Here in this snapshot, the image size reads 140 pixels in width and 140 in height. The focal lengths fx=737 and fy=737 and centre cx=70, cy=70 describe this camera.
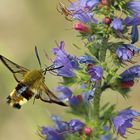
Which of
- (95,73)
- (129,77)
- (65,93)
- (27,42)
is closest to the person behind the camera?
(95,73)

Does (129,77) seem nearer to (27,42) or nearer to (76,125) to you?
(76,125)

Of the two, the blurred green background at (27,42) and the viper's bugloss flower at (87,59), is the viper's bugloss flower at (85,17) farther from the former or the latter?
the blurred green background at (27,42)

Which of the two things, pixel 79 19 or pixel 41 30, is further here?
pixel 41 30

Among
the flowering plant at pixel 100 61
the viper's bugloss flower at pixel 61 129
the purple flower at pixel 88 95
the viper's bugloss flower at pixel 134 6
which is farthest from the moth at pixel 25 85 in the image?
the viper's bugloss flower at pixel 134 6

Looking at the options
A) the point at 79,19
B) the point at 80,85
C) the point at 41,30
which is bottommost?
the point at 41,30

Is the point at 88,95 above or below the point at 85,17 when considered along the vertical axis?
below

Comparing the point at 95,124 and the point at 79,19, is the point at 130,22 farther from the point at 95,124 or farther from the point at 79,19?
the point at 95,124

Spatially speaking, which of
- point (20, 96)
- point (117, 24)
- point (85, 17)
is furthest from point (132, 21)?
point (20, 96)

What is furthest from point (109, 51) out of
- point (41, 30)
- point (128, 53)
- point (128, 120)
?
point (41, 30)
